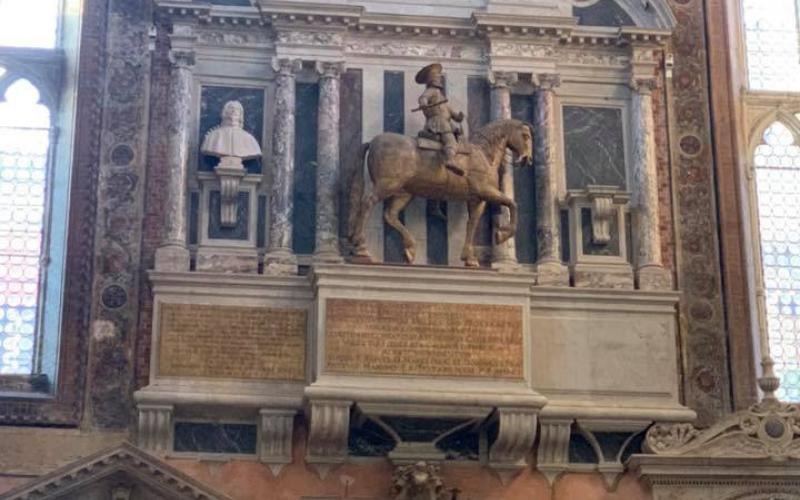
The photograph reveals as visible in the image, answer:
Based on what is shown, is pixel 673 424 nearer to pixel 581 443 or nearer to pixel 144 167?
pixel 581 443

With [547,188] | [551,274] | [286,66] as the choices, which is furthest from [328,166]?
[551,274]

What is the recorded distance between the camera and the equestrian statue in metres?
17.1

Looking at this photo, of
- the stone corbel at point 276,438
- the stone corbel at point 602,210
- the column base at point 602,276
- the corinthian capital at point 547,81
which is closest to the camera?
the stone corbel at point 276,438

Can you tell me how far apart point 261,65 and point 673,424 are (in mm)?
5897

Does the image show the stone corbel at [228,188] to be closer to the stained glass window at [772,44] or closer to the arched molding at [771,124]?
the arched molding at [771,124]

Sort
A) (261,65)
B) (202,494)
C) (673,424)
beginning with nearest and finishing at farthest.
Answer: (202,494), (673,424), (261,65)

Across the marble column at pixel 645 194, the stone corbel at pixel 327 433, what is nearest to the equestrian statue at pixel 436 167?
the marble column at pixel 645 194

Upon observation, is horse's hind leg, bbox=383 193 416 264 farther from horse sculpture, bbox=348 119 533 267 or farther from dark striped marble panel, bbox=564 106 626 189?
dark striped marble panel, bbox=564 106 626 189

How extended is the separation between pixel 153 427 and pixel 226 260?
194cm

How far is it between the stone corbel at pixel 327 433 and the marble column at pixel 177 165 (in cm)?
216

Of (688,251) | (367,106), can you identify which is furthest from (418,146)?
(688,251)

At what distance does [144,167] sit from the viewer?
17.4 meters

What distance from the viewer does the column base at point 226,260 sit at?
55.8ft

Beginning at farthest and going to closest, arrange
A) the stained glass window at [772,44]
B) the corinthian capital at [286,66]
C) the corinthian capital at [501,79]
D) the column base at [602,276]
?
the stained glass window at [772,44]
the corinthian capital at [501,79]
the corinthian capital at [286,66]
the column base at [602,276]
